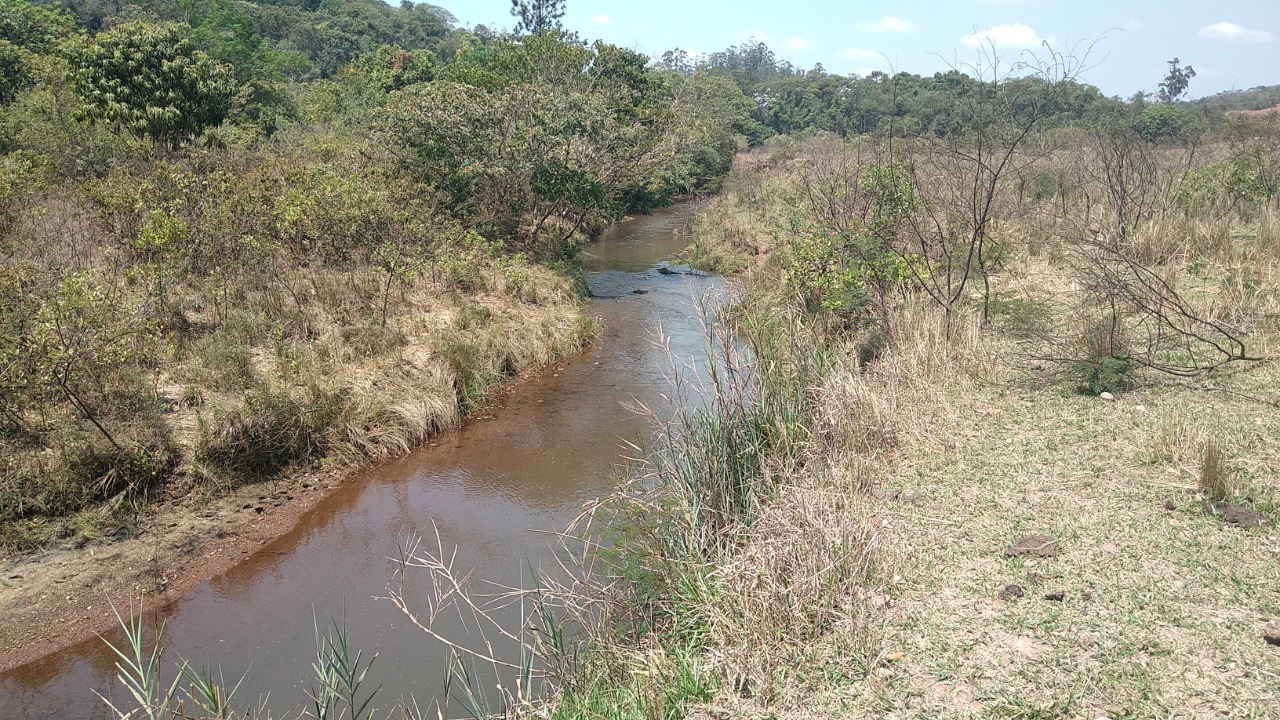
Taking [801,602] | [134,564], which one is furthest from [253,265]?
[801,602]

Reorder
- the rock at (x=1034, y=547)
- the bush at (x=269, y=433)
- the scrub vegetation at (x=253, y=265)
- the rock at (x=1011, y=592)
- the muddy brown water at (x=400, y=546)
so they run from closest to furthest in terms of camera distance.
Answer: the rock at (x=1011, y=592) → the rock at (x=1034, y=547) → the muddy brown water at (x=400, y=546) → the scrub vegetation at (x=253, y=265) → the bush at (x=269, y=433)

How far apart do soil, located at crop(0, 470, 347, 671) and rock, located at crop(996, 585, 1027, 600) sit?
549 centimetres

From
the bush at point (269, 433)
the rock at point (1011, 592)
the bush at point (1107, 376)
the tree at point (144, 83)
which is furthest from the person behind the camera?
the tree at point (144, 83)

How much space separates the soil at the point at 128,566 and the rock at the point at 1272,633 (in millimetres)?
6513

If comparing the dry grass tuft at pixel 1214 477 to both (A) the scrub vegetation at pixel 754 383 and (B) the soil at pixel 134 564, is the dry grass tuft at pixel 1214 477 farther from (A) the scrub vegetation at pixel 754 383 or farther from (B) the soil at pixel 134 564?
(B) the soil at pixel 134 564

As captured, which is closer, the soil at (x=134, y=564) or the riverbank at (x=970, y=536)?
the riverbank at (x=970, y=536)

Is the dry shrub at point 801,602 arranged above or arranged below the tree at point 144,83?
below

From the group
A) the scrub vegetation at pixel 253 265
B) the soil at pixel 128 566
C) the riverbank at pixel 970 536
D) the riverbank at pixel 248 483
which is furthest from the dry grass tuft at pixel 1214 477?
the scrub vegetation at pixel 253 265

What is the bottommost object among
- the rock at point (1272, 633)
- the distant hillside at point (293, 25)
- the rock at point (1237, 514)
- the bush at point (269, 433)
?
the bush at point (269, 433)

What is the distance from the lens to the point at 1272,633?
11.5ft

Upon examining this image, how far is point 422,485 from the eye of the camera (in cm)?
866

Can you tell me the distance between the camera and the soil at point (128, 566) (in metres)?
6.00

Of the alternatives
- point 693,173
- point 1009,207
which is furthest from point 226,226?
point 693,173

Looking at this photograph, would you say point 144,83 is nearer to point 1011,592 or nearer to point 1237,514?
point 1011,592
